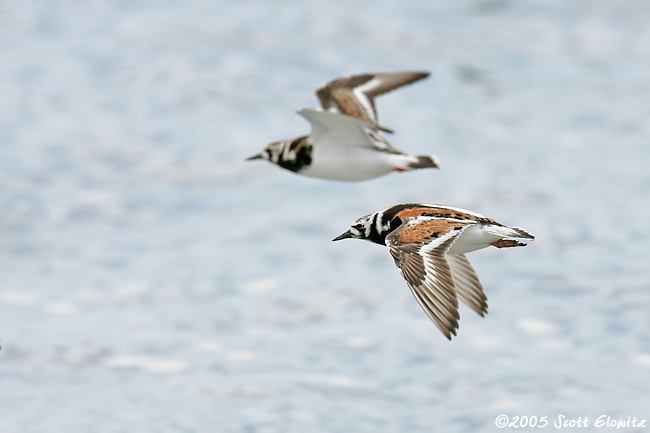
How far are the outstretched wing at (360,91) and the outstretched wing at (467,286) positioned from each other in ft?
9.61

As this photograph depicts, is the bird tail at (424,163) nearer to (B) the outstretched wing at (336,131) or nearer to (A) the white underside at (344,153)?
(A) the white underside at (344,153)

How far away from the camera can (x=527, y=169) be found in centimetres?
3506

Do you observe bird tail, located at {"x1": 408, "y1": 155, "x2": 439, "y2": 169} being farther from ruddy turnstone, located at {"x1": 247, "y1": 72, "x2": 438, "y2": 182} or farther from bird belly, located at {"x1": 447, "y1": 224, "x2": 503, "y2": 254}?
bird belly, located at {"x1": 447, "y1": 224, "x2": 503, "y2": 254}

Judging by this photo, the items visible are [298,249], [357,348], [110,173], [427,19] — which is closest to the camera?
[357,348]

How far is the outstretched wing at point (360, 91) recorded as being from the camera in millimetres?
10461

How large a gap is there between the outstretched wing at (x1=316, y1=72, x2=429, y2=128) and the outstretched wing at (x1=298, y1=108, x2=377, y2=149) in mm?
859

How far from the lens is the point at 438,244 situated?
696 cm

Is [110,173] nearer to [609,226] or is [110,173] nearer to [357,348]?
[357,348]

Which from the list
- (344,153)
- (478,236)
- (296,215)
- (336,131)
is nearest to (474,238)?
(478,236)

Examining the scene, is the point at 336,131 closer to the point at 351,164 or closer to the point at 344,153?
the point at 344,153

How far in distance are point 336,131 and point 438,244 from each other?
2.69m

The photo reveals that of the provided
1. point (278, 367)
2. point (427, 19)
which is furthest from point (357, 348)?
point (427, 19)

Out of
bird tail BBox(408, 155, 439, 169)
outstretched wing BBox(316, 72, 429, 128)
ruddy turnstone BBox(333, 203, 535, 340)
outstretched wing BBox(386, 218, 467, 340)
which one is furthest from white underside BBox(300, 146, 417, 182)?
outstretched wing BBox(386, 218, 467, 340)

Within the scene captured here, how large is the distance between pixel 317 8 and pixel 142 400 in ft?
80.5
